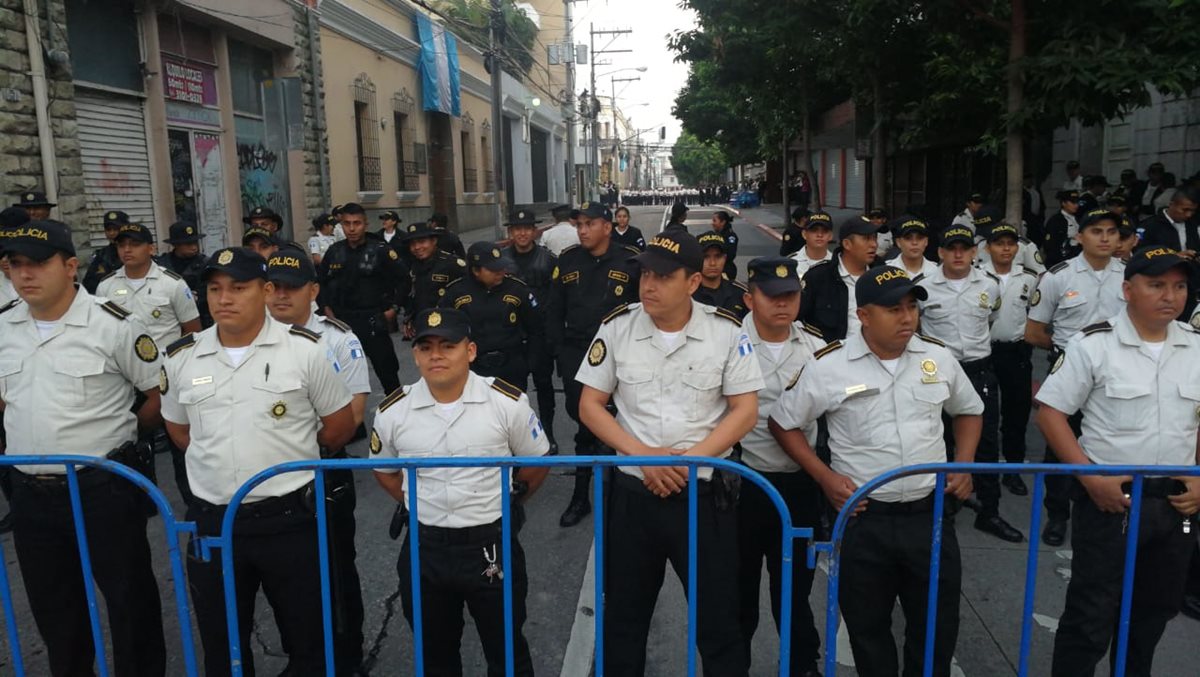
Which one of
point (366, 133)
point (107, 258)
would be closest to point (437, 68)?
point (366, 133)

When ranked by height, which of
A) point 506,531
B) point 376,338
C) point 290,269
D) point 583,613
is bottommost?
point 583,613

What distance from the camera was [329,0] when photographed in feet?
54.3

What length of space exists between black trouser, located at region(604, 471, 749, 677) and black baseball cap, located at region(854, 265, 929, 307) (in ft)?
3.02

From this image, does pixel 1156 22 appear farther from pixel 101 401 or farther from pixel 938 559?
pixel 101 401

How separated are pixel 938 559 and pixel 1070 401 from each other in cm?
91

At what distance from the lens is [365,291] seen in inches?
285

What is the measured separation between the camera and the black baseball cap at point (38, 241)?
10.4 ft

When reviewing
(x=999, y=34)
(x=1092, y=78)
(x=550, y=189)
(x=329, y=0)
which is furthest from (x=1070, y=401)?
(x=550, y=189)

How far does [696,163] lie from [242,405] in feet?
387

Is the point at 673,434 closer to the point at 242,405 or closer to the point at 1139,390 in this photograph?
the point at 242,405

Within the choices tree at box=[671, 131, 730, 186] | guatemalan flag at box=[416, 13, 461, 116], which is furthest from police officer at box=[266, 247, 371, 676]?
tree at box=[671, 131, 730, 186]

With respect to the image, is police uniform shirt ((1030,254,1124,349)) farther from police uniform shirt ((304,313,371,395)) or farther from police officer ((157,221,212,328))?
police officer ((157,221,212,328))

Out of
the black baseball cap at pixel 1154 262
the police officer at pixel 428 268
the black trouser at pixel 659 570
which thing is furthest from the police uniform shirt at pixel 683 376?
the police officer at pixel 428 268

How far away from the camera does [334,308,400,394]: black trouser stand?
23.5 feet
